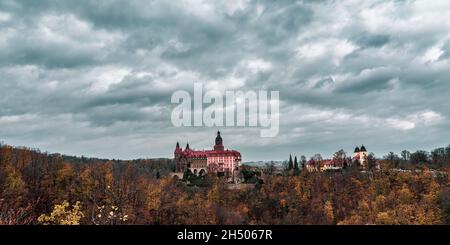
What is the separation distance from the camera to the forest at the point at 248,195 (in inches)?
1337

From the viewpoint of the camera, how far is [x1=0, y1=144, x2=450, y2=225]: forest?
111ft

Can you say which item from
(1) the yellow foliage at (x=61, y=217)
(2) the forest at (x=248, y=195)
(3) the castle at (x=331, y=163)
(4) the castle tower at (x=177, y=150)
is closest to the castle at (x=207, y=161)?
(4) the castle tower at (x=177, y=150)

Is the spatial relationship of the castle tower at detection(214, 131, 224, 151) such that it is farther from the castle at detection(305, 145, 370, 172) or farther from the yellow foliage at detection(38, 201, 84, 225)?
the yellow foliage at detection(38, 201, 84, 225)

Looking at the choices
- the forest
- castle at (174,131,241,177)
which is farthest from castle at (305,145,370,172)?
castle at (174,131,241,177)

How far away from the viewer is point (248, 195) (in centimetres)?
6150

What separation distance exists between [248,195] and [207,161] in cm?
3519

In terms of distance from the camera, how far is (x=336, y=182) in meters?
58.9

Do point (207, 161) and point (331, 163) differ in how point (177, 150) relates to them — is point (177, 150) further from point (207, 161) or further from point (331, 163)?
point (331, 163)

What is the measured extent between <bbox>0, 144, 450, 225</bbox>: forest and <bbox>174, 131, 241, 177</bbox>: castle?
22602mm

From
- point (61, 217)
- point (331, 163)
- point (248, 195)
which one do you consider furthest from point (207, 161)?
point (61, 217)
